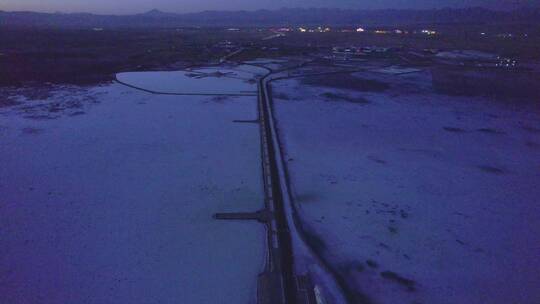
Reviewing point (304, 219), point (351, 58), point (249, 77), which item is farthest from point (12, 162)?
point (351, 58)

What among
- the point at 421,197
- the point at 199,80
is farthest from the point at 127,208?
the point at 199,80

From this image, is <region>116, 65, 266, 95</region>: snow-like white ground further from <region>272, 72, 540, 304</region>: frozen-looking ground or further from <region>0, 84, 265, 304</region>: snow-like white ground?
<region>0, 84, 265, 304</region>: snow-like white ground

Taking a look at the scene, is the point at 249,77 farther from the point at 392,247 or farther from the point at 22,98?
the point at 392,247

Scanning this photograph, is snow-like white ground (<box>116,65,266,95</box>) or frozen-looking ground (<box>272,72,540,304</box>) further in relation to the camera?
snow-like white ground (<box>116,65,266,95</box>)

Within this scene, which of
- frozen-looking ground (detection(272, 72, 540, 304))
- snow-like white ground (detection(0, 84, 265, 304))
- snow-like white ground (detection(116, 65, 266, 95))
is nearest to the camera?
snow-like white ground (detection(0, 84, 265, 304))

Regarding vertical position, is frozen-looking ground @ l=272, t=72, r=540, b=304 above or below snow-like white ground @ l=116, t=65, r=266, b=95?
below

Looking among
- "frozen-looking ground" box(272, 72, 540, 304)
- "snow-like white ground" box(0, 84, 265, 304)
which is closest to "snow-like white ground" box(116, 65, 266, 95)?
"frozen-looking ground" box(272, 72, 540, 304)

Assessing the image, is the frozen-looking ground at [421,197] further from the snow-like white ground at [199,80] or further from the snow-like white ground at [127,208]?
the snow-like white ground at [199,80]
